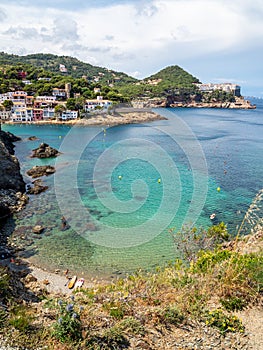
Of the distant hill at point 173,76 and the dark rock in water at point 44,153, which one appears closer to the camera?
the dark rock in water at point 44,153

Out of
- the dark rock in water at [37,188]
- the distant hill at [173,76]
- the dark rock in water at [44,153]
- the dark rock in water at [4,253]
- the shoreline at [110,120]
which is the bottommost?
the dark rock in water at [4,253]

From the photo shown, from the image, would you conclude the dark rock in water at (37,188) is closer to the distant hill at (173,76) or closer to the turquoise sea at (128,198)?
the turquoise sea at (128,198)

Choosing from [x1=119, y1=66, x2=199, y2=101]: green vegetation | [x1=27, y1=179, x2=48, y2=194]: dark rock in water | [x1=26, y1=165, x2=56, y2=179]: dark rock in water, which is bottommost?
[x1=27, y1=179, x2=48, y2=194]: dark rock in water

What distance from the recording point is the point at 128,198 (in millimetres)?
23875

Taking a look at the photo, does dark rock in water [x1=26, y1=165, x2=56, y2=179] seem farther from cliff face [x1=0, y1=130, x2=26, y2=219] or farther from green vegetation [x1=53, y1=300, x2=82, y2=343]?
green vegetation [x1=53, y1=300, x2=82, y2=343]

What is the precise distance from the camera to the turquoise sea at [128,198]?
15.9 meters

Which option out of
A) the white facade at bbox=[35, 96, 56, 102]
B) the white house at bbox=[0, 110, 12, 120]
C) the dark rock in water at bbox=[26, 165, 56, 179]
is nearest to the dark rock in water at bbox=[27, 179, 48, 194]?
the dark rock in water at bbox=[26, 165, 56, 179]

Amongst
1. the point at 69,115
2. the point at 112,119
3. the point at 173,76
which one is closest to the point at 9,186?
the point at 69,115

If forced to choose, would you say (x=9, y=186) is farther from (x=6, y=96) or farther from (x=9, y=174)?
(x=6, y=96)

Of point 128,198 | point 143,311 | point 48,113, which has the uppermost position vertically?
point 48,113

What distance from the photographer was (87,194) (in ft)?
81.6

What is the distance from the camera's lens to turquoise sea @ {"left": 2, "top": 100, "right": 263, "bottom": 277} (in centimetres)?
1595

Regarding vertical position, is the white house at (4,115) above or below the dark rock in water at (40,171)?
above

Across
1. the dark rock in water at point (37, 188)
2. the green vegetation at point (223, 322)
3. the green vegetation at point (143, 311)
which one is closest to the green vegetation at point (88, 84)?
the dark rock in water at point (37, 188)
